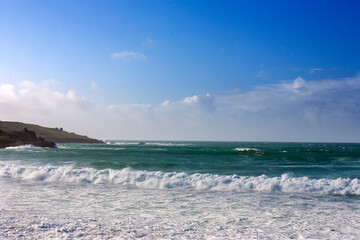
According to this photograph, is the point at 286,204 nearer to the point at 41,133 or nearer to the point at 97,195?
the point at 97,195

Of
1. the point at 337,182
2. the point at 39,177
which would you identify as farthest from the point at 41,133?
the point at 337,182

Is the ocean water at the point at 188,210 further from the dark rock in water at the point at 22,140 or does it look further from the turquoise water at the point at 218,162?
the dark rock in water at the point at 22,140

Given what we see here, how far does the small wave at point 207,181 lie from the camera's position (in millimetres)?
15742

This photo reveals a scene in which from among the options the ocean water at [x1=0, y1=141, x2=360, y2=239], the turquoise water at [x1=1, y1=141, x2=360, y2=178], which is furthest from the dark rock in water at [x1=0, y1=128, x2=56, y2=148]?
the ocean water at [x1=0, y1=141, x2=360, y2=239]

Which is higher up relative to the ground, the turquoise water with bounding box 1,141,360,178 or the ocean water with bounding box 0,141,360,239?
the ocean water with bounding box 0,141,360,239

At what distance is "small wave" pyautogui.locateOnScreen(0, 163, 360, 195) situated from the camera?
1574cm

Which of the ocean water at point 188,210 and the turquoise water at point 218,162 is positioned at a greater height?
the ocean water at point 188,210

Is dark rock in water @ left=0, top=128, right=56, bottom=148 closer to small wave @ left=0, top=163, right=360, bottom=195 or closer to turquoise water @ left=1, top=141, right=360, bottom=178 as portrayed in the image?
turquoise water @ left=1, top=141, right=360, bottom=178

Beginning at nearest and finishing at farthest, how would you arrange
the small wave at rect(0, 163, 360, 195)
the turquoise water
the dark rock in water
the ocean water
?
1. the ocean water
2. the small wave at rect(0, 163, 360, 195)
3. the turquoise water
4. the dark rock in water

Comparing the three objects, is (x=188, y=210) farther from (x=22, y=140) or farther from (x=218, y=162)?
(x=22, y=140)

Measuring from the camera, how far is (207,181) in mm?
16953

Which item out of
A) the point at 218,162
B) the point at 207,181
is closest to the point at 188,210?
the point at 207,181

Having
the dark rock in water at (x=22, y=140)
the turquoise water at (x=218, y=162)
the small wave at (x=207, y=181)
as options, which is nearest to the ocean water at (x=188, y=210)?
the small wave at (x=207, y=181)

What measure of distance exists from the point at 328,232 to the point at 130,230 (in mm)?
5452
